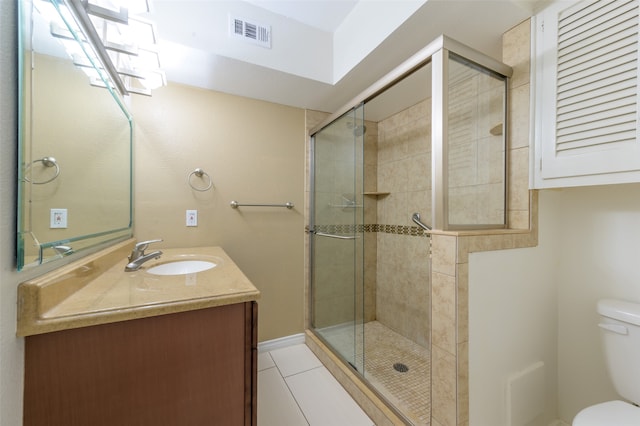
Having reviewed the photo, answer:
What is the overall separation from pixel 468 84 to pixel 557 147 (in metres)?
0.50

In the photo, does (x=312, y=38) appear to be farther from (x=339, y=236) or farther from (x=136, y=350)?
(x=136, y=350)

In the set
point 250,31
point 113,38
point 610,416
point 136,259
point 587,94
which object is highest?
point 250,31

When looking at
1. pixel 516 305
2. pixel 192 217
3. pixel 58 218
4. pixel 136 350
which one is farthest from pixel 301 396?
pixel 58 218

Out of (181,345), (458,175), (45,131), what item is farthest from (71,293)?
(458,175)

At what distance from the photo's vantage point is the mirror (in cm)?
62

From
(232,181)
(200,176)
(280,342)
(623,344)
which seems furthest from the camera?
(280,342)

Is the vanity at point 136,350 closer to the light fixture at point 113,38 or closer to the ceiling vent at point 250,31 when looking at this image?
the light fixture at point 113,38

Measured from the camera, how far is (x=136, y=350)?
692 millimetres

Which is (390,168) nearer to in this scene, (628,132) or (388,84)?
(388,84)

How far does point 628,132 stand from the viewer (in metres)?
0.92

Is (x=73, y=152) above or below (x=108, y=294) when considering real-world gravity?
above

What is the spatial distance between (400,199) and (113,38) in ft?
7.26

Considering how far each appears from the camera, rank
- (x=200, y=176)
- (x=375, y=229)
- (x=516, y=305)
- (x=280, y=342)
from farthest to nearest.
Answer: (x=375, y=229) → (x=280, y=342) → (x=200, y=176) → (x=516, y=305)

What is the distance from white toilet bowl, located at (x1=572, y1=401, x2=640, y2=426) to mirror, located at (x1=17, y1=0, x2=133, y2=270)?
186 cm
